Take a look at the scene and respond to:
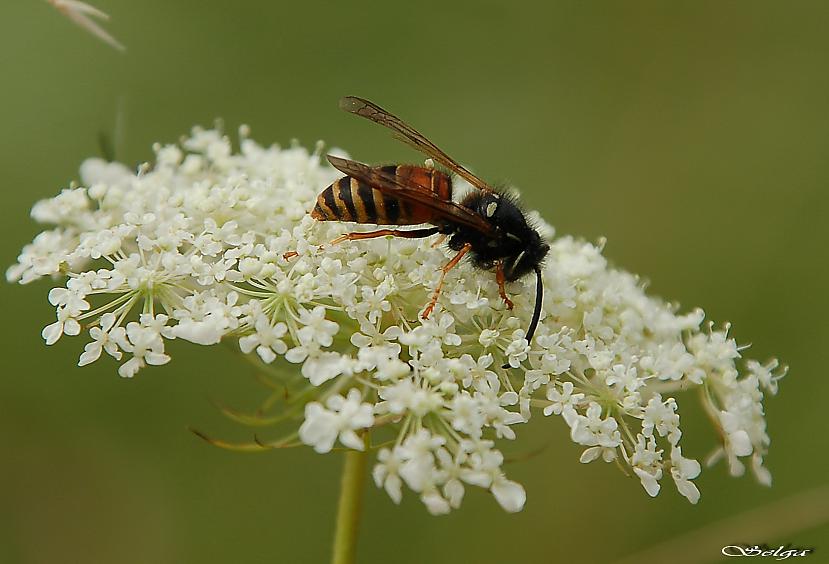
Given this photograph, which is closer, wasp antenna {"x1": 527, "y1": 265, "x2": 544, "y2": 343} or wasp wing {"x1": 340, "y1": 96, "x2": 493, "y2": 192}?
wasp antenna {"x1": 527, "y1": 265, "x2": 544, "y2": 343}

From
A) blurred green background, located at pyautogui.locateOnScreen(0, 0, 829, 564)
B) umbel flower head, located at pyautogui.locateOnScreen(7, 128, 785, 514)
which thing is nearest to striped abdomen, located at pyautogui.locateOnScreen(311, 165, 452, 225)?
umbel flower head, located at pyautogui.locateOnScreen(7, 128, 785, 514)

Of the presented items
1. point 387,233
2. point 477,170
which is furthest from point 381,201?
point 477,170

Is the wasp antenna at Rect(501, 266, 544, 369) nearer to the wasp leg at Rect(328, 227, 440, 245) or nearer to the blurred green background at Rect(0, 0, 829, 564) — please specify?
the wasp leg at Rect(328, 227, 440, 245)

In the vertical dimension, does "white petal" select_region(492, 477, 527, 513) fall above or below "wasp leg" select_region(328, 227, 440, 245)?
below

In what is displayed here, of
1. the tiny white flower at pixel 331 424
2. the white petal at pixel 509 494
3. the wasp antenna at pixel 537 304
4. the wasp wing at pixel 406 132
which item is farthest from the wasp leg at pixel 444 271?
the white petal at pixel 509 494

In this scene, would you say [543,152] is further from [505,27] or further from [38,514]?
[38,514]

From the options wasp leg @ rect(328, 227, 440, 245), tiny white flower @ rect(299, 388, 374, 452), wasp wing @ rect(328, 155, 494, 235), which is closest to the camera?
tiny white flower @ rect(299, 388, 374, 452)

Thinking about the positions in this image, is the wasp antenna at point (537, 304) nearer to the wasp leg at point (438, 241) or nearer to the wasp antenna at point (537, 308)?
the wasp antenna at point (537, 308)

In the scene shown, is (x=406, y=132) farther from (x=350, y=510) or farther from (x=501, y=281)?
(x=350, y=510)
